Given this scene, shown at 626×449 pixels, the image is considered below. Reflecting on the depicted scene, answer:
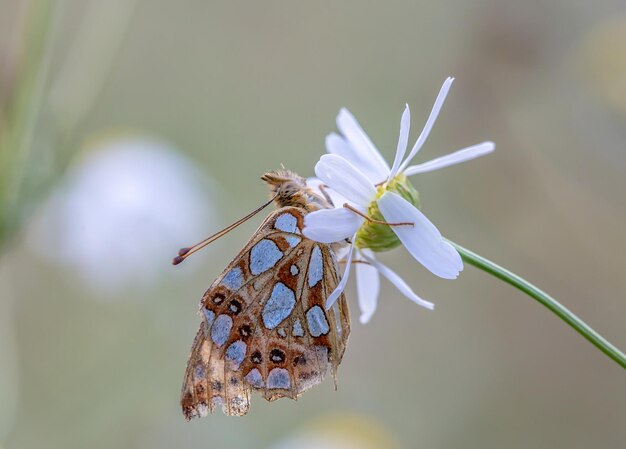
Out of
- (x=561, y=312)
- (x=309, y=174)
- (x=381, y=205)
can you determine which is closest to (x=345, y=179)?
(x=381, y=205)

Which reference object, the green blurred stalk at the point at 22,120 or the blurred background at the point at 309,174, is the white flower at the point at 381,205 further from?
the blurred background at the point at 309,174

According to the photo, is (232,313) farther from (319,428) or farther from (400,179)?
(319,428)

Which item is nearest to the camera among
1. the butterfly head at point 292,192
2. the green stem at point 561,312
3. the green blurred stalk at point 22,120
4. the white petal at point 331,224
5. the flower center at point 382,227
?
the green stem at point 561,312

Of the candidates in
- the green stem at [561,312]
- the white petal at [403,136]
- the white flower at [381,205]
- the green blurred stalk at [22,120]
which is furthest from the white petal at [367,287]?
the green blurred stalk at [22,120]

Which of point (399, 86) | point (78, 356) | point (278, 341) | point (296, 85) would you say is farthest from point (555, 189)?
point (278, 341)

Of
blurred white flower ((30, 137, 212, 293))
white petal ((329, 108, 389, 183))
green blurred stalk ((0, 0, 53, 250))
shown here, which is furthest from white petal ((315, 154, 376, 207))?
blurred white flower ((30, 137, 212, 293))

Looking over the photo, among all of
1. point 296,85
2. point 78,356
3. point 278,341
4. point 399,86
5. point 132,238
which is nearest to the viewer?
point 278,341

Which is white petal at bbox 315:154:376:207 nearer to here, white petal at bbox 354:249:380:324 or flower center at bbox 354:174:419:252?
flower center at bbox 354:174:419:252
